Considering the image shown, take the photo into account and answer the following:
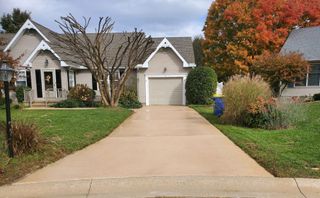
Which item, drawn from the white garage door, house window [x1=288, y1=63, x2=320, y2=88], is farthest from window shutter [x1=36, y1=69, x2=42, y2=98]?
house window [x1=288, y1=63, x2=320, y2=88]

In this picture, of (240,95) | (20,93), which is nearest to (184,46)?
(20,93)

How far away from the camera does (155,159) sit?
19.1 feet

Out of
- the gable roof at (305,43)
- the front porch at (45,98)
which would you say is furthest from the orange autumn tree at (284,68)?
the front porch at (45,98)

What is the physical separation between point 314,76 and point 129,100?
14.1 m

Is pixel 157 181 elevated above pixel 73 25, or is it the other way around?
pixel 73 25

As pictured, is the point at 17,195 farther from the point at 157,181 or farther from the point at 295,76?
the point at 295,76

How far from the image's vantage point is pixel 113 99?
16.9 m

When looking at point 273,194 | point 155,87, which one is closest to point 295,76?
point 155,87

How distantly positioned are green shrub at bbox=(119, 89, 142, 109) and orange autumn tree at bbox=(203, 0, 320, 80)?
10.5 meters

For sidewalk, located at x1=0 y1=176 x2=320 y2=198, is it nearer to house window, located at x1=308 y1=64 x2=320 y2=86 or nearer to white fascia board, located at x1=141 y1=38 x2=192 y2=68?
white fascia board, located at x1=141 y1=38 x2=192 y2=68

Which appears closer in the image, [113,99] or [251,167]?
[251,167]

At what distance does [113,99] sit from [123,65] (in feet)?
17.4

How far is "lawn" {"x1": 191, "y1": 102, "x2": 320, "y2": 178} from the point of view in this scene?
16.4 ft

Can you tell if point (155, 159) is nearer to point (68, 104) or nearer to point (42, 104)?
point (68, 104)
